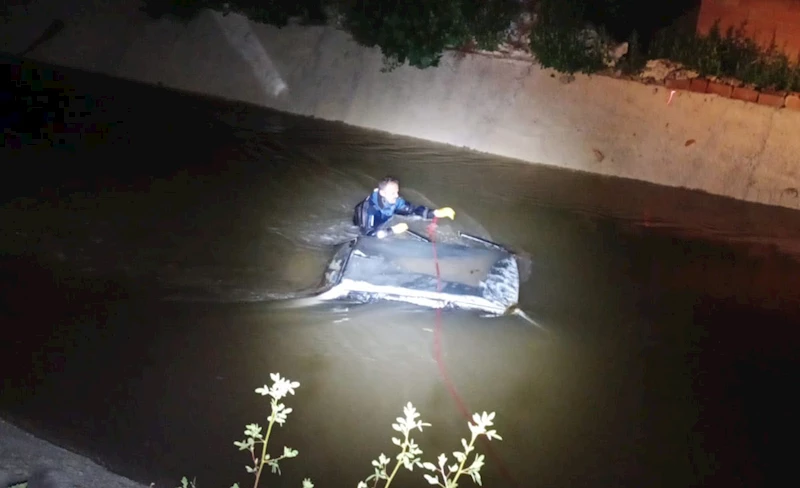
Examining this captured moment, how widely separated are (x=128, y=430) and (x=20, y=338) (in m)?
1.61

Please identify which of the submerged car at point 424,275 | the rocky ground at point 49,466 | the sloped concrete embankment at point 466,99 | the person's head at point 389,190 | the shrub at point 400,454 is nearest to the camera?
the shrub at point 400,454

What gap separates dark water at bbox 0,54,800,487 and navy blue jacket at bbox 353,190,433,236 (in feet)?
1.59

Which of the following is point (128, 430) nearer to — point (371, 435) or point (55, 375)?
point (55, 375)

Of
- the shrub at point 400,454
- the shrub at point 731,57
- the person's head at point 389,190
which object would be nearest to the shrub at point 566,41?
the shrub at point 731,57

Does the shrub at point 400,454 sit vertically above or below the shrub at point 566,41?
below

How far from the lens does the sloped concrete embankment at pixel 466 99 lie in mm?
9703

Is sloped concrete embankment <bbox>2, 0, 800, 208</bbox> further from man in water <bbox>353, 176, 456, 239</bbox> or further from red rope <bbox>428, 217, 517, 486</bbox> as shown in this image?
red rope <bbox>428, 217, 517, 486</bbox>

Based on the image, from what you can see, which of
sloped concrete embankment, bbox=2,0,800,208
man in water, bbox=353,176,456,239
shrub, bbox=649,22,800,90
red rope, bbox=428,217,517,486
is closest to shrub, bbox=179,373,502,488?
red rope, bbox=428,217,517,486

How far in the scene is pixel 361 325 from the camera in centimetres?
633

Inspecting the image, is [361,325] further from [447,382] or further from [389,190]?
[389,190]

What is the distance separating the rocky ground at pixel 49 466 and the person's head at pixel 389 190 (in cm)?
423

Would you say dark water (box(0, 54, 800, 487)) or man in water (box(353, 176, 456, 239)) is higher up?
man in water (box(353, 176, 456, 239))

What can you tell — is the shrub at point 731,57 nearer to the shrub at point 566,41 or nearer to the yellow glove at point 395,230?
the shrub at point 566,41

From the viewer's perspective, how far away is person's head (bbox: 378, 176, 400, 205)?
743cm
